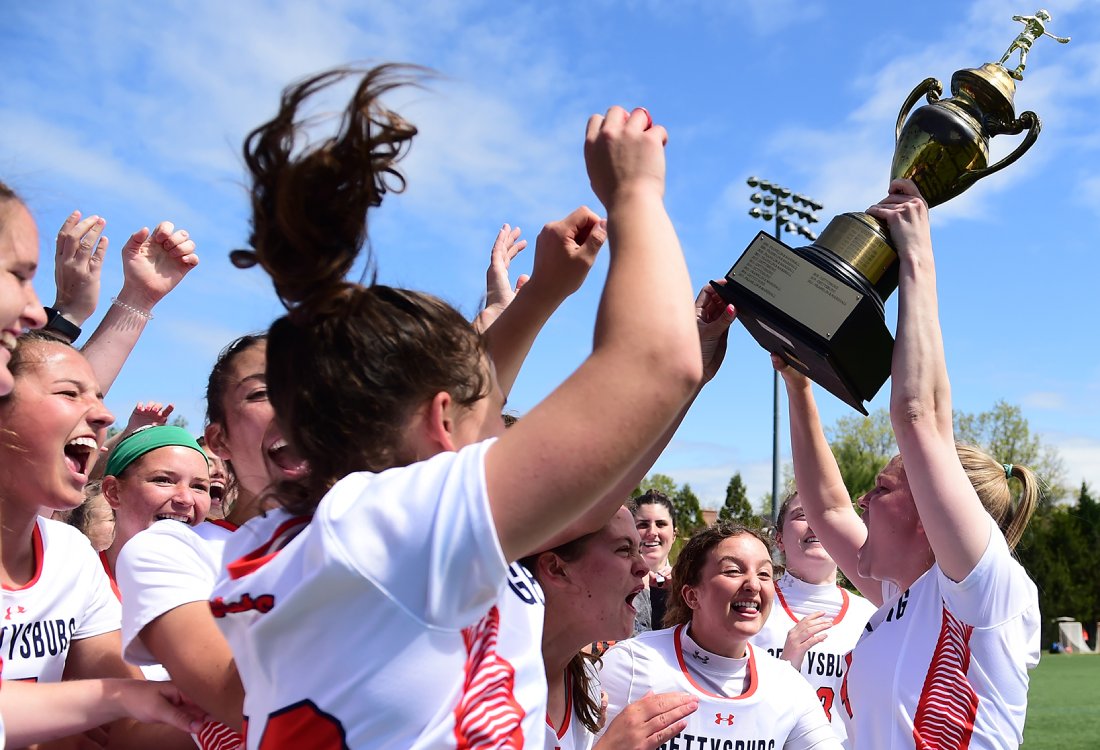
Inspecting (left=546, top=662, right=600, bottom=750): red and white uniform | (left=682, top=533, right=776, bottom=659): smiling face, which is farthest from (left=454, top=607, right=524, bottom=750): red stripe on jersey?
(left=682, top=533, right=776, bottom=659): smiling face

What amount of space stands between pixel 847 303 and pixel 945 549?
811 mm

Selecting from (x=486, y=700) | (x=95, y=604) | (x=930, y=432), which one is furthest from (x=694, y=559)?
(x=486, y=700)

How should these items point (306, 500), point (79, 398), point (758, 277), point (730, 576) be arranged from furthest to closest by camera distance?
point (730, 576) < point (758, 277) < point (79, 398) < point (306, 500)

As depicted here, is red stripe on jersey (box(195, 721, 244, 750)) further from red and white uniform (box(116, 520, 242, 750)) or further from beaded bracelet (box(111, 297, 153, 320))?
beaded bracelet (box(111, 297, 153, 320))

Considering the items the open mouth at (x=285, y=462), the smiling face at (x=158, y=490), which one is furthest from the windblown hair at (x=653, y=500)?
the open mouth at (x=285, y=462)

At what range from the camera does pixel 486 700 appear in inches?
58.4

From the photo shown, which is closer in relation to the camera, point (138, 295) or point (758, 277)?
point (758, 277)

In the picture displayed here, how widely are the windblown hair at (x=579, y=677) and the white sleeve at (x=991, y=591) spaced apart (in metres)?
1.15

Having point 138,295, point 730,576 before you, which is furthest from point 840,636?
point 138,295

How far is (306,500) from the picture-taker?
1.64 meters

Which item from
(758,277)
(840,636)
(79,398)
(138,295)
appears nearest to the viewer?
(79,398)

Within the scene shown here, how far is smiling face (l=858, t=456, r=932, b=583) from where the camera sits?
358cm

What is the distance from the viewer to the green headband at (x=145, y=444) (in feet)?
12.8

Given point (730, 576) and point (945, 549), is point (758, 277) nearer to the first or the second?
point (945, 549)
